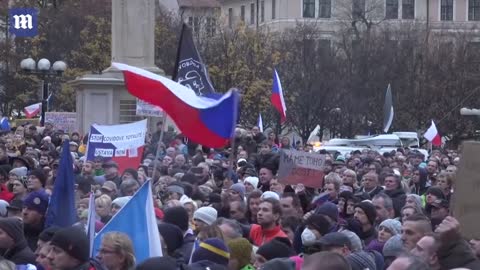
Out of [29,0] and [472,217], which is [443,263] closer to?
[472,217]

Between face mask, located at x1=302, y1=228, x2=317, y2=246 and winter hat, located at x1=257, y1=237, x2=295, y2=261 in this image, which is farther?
face mask, located at x1=302, y1=228, x2=317, y2=246

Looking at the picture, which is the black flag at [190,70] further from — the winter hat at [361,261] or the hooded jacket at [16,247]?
the winter hat at [361,261]

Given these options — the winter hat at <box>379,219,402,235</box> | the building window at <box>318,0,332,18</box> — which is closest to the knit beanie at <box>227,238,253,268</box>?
the winter hat at <box>379,219,402,235</box>

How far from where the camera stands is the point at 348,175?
57.4ft

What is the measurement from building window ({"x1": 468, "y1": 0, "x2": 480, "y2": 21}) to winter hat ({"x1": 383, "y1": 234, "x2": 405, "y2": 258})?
8704cm

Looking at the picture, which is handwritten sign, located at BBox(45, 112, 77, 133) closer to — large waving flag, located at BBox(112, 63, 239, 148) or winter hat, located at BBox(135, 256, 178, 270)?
large waving flag, located at BBox(112, 63, 239, 148)

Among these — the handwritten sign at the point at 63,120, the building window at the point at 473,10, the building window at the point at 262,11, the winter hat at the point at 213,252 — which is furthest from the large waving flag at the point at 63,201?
the building window at the point at 262,11

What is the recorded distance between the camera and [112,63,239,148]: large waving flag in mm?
14594

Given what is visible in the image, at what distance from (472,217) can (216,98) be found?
756cm

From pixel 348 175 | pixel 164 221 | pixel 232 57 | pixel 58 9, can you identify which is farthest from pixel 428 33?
pixel 164 221

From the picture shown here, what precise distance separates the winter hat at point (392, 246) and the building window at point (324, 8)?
84.3 meters

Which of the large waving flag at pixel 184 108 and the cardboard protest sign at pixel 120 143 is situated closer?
the large waving flag at pixel 184 108

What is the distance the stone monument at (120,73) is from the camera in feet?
120

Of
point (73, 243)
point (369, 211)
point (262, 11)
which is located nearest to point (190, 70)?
point (369, 211)
